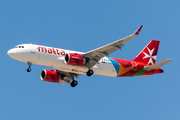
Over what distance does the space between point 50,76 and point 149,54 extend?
54.7 feet

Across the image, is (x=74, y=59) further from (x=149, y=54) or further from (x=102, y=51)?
(x=149, y=54)

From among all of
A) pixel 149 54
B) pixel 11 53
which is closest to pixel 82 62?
pixel 11 53

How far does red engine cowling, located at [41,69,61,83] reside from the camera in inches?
1983

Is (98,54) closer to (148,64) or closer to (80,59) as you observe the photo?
(80,59)

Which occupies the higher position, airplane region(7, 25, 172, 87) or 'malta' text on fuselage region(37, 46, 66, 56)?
'malta' text on fuselage region(37, 46, 66, 56)

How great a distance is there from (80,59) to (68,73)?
20.9ft

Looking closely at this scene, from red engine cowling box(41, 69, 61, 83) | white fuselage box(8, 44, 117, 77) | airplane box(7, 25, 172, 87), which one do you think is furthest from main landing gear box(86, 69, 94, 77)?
red engine cowling box(41, 69, 61, 83)

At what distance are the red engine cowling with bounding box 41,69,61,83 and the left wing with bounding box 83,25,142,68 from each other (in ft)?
22.5

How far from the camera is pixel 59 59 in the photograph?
148 feet

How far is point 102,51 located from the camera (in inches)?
1779

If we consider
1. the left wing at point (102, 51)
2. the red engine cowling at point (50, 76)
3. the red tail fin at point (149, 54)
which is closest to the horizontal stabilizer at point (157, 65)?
the red tail fin at point (149, 54)

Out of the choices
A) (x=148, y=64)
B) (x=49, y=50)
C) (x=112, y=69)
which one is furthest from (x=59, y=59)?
(x=148, y=64)

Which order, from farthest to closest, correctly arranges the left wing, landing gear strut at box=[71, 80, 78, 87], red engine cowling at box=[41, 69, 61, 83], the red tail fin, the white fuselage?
the red tail fin → landing gear strut at box=[71, 80, 78, 87] → red engine cowling at box=[41, 69, 61, 83] → the white fuselage → the left wing

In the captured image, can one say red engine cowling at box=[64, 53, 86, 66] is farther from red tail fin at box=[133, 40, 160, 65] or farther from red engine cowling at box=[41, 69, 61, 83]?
red tail fin at box=[133, 40, 160, 65]
